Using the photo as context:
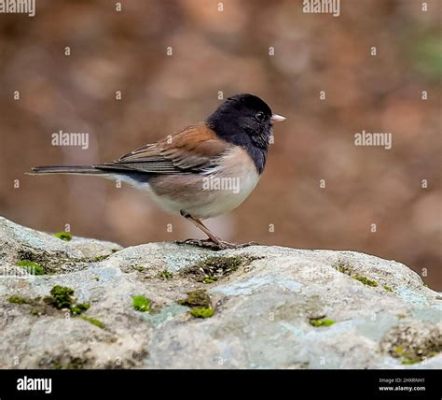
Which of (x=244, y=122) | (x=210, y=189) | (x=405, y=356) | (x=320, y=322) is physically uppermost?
(x=244, y=122)

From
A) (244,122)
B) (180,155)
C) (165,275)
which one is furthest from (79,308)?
(244,122)

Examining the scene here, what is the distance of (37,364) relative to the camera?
3.19m

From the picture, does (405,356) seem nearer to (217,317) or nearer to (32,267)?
(217,317)

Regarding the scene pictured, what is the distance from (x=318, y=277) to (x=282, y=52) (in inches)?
277

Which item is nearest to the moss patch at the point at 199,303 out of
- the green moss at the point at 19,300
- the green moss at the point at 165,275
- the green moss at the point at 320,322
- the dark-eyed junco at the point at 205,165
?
the green moss at the point at 165,275

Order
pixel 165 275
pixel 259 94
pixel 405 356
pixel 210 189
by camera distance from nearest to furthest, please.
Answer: pixel 405 356, pixel 165 275, pixel 210 189, pixel 259 94

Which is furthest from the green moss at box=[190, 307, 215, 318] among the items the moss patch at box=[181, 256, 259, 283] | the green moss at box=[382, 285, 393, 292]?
the green moss at box=[382, 285, 393, 292]

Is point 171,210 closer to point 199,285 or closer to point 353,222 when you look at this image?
point 199,285

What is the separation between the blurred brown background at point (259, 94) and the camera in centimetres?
879

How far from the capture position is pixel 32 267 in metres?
4.18

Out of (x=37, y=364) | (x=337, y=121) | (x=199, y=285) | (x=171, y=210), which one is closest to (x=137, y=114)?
(x=337, y=121)

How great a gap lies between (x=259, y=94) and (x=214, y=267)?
593 centimetres
